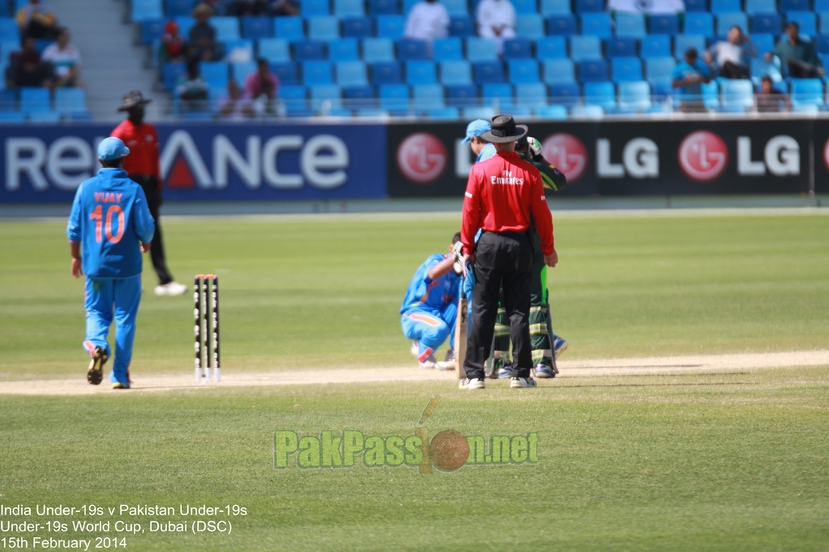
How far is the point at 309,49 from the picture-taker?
99.2ft

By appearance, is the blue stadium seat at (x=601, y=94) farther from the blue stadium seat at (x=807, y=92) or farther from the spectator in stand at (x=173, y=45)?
the spectator in stand at (x=173, y=45)

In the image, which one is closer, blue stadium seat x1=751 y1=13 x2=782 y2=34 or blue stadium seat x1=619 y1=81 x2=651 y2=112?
blue stadium seat x1=619 y1=81 x2=651 y2=112

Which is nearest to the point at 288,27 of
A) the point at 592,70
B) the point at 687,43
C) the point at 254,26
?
the point at 254,26

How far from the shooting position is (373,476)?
20.2 ft

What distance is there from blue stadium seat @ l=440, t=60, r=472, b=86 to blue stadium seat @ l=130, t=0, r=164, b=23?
778cm

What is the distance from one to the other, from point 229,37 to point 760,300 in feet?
64.2

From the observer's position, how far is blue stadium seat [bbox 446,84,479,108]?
28812mm

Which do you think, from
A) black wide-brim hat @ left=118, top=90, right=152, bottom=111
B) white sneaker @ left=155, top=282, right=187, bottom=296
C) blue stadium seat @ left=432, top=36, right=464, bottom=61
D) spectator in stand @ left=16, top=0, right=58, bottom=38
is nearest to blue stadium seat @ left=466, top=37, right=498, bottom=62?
blue stadium seat @ left=432, top=36, right=464, bottom=61

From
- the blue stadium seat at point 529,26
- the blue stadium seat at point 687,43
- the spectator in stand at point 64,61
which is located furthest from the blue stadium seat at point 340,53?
the blue stadium seat at point 687,43

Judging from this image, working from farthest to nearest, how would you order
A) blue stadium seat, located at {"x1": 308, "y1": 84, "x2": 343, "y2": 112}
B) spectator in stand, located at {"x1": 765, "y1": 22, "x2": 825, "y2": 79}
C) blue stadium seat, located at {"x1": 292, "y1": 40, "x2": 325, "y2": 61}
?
blue stadium seat, located at {"x1": 292, "y1": 40, "x2": 325, "y2": 61} → spectator in stand, located at {"x1": 765, "y1": 22, "x2": 825, "y2": 79} → blue stadium seat, located at {"x1": 308, "y1": 84, "x2": 343, "y2": 112}

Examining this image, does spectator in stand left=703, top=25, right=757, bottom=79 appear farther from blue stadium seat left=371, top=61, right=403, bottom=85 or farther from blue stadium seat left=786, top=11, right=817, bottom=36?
blue stadium seat left=371, top=61, right=403, bottom=85

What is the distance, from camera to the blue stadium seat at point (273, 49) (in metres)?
30.1

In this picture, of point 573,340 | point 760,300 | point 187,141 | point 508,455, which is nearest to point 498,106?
point 187,141
